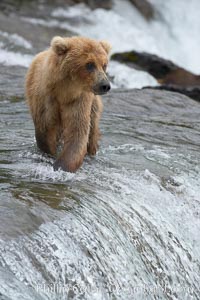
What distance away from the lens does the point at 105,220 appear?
20.0ft

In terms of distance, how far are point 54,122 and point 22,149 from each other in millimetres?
733

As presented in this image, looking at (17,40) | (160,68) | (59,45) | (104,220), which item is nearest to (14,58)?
(17,40)

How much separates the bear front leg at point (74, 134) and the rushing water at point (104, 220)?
119 mm

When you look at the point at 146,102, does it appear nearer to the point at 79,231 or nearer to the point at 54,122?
the point at 54,122

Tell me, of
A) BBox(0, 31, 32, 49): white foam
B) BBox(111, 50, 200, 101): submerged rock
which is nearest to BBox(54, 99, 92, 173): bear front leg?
BBox(111, 50, 200, 101): submerged rock

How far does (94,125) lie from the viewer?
26.0ft

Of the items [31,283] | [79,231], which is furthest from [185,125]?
[31,283]

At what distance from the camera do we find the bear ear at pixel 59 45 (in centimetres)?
688

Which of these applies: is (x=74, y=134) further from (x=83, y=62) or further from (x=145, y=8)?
(x=145, y=8)

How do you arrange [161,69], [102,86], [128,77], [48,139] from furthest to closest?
[161,69] < [128,77] < [48,139] < [102,86]

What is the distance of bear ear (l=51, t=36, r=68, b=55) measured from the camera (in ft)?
22.6

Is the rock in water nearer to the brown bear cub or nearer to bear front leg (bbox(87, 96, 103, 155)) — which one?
bear front leg (bbox(87, 96, 103, 155))

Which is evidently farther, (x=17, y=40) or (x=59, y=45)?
(x=17, y=40)

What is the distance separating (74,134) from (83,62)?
703 mm
